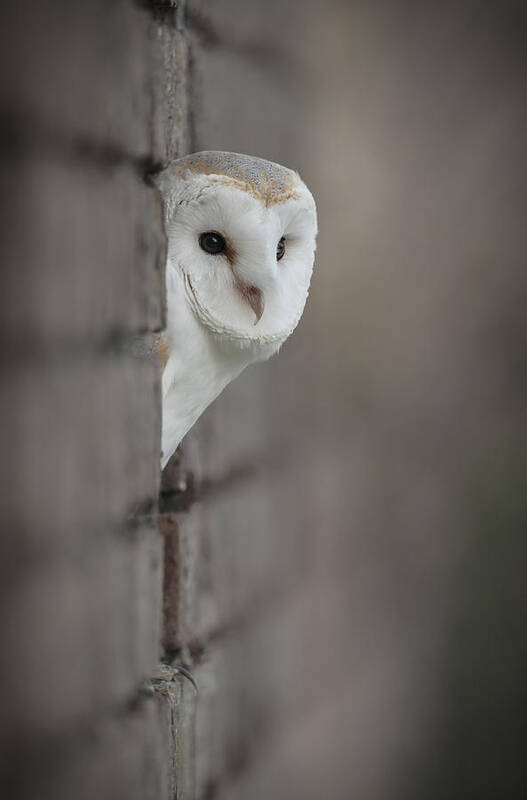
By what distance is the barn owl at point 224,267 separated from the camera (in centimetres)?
67

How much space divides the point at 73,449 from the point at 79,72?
6.3 inches

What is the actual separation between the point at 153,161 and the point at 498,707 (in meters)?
1.82

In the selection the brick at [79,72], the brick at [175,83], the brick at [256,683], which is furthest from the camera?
the brick at [256,683]

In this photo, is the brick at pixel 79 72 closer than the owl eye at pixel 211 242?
Yes

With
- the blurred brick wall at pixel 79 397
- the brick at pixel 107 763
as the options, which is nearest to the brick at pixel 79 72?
the blurred brick wall at pixel 79 397

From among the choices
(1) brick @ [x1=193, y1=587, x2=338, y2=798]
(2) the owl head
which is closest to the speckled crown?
(2) the owl head

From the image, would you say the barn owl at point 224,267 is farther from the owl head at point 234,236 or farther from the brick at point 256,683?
the brick at point 256,683

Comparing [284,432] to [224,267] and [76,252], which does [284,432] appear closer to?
[224,267]

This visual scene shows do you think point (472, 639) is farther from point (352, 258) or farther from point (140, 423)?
point (140, 423)

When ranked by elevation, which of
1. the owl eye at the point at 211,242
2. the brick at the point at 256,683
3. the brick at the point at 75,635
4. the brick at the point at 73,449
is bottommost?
the brick at the point at 256,683

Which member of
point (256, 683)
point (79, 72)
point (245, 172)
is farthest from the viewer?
point (256, 683)

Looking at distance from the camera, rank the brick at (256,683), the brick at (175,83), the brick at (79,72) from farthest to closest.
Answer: the brick at (256,683)
the brick at (175,83)
the brick at (79,72)

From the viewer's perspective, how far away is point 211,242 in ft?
2.30

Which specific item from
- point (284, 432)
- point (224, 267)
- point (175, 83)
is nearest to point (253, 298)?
point (224, 267)
